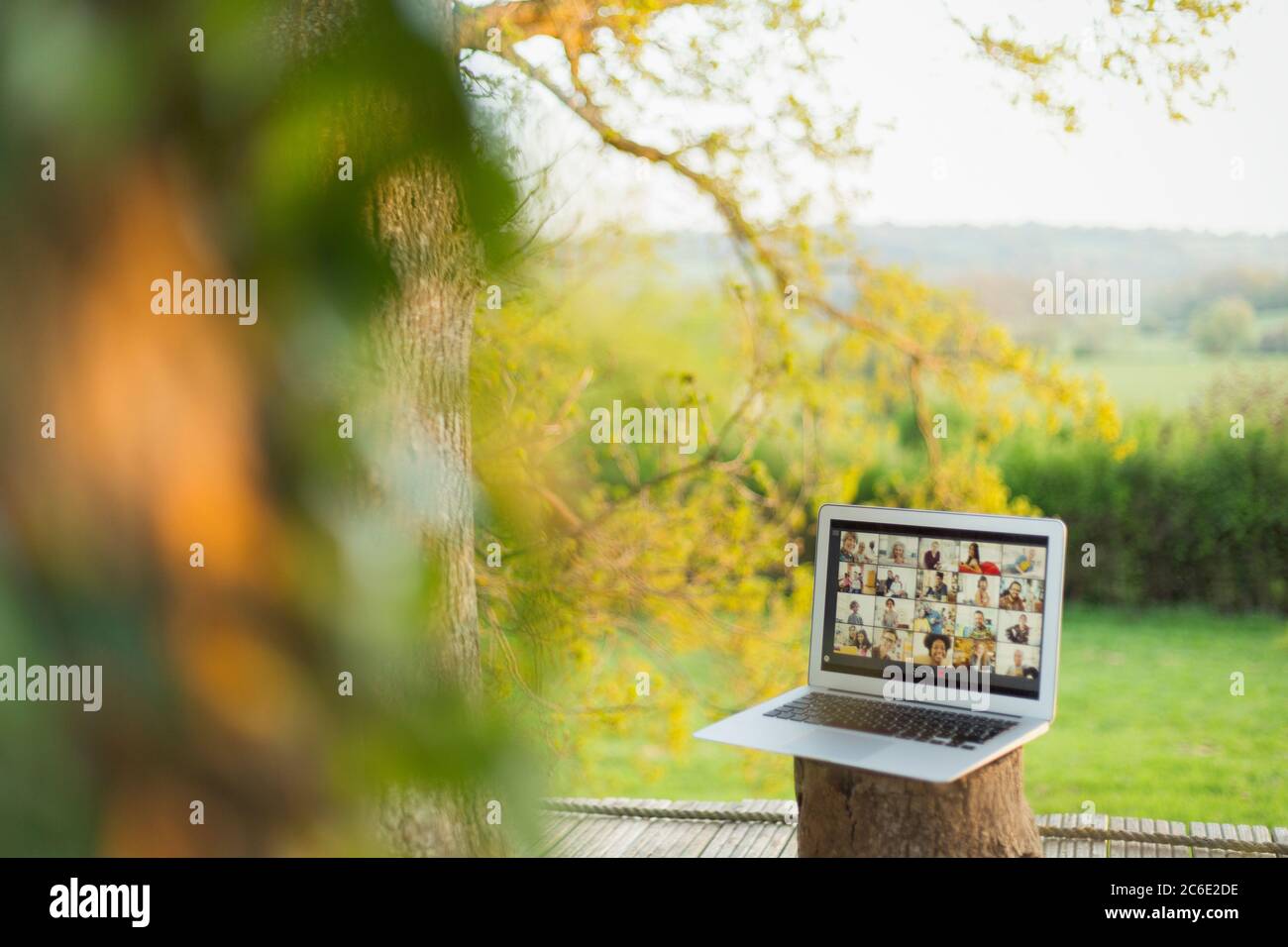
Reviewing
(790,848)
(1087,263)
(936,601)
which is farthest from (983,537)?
(1087,263)

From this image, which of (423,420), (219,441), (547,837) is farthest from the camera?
(423,420)

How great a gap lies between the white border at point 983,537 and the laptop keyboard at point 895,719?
0.02 meters

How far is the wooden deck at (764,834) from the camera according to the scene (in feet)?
6.57

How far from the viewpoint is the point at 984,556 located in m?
1.49

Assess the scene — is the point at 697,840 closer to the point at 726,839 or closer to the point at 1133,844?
the point at 726,839

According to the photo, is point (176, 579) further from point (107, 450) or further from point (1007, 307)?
point (1007, 307)

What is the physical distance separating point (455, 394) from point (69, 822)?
33cm

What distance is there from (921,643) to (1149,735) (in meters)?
4.12

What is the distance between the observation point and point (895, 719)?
1456mm

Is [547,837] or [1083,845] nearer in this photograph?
[547,837]

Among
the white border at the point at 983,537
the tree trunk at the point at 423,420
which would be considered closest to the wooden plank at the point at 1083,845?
the white border at the point at 983,537
